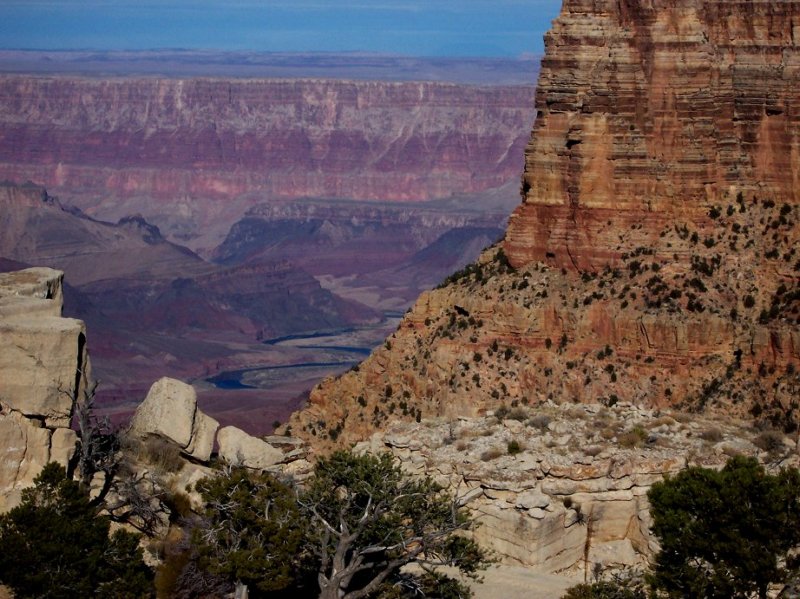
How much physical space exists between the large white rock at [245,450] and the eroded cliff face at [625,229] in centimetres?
1549

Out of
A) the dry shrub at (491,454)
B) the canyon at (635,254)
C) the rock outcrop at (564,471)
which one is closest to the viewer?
the rock outcrop at (564,471)

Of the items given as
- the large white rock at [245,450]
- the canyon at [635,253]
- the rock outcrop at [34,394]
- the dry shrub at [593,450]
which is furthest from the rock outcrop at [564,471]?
the canyon at [635,253]

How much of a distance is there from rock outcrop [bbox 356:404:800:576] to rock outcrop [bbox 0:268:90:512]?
787 centimetres

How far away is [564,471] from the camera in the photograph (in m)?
36.5

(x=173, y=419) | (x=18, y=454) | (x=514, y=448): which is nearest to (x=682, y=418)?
(x=514, y=448)

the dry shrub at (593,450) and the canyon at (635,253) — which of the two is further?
the canyon at (635,253)

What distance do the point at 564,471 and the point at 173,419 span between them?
8343mm

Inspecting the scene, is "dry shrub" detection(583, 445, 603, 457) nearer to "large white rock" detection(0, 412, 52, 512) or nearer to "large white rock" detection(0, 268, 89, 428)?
"large white rock" detection(0, 268, 89, 428)

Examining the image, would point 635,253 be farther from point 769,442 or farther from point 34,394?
point 34,394

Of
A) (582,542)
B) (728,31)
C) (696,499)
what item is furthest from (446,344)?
(696,499)

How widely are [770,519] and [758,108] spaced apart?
29142 mm

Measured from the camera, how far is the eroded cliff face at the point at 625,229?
54.6 meters

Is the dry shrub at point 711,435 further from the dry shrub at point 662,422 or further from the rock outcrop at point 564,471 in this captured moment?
the dry shrub at point 662,422

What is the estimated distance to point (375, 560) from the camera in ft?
110
